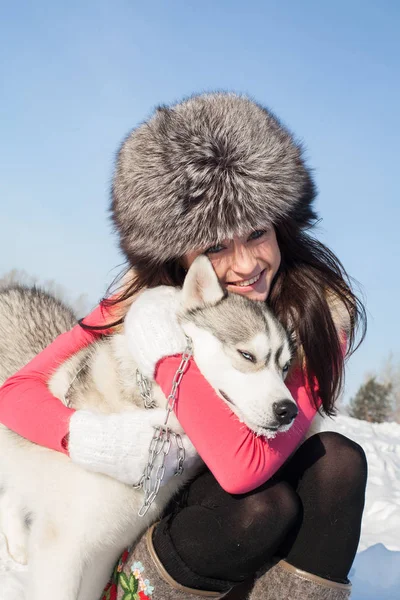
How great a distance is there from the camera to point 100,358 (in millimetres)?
2279

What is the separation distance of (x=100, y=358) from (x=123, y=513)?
1.83ft

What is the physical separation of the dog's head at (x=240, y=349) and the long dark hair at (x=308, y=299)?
0.40ft

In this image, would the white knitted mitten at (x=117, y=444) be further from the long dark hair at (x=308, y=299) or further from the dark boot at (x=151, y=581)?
the long dark hair at (x=308, y=299)

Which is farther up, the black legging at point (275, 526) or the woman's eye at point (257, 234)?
the woman's eye at point (257, 234)

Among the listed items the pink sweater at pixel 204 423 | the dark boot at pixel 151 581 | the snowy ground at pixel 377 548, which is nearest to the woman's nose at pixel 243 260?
the pink sweater at pixel 204 423

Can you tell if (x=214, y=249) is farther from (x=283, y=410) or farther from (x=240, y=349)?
(x=283, y=410)

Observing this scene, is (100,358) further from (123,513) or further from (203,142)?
(203,142)

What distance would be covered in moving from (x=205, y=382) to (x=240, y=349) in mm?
156

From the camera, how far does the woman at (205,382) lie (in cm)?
192

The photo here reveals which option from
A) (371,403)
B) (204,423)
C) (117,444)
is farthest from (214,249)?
(371,403)

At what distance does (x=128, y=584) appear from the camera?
2041mm

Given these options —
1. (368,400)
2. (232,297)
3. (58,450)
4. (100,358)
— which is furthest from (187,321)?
(368,400)

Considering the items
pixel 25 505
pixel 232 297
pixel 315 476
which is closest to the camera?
pixel 315 476

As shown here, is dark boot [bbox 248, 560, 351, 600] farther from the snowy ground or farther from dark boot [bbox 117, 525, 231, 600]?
the snowy ground
